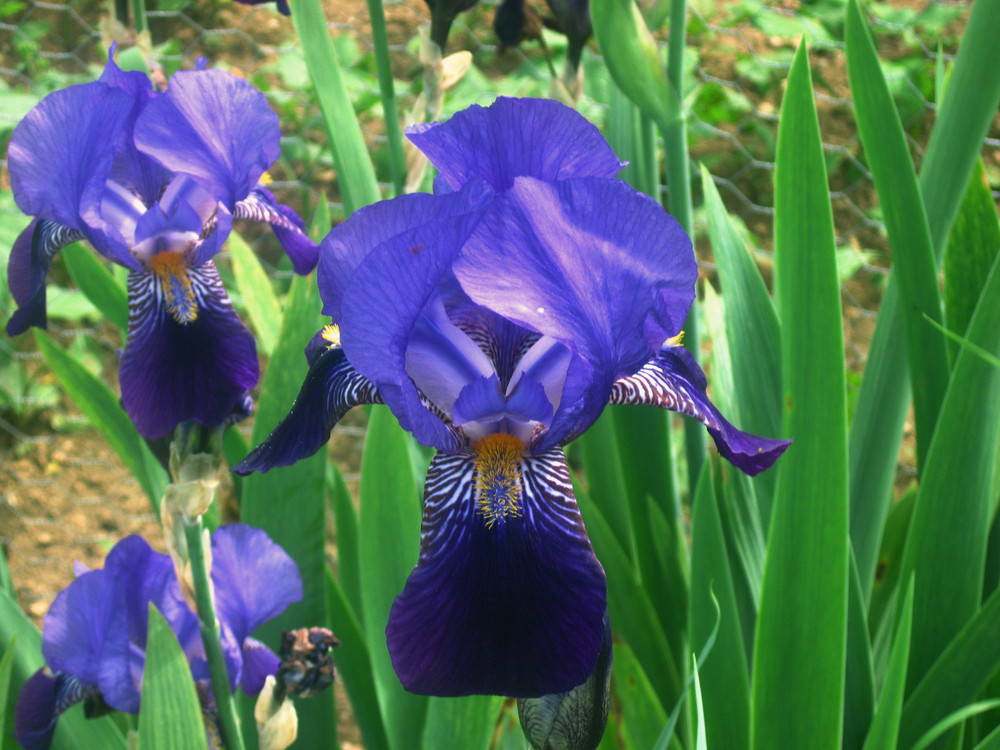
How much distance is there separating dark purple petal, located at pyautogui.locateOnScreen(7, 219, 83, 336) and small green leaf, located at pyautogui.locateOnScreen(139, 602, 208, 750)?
0.27 m

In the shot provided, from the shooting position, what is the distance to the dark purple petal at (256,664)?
0.72 metres

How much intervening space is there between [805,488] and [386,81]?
510 millimetres

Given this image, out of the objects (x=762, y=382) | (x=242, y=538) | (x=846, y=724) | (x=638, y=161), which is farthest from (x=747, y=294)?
(x=242, y=538)

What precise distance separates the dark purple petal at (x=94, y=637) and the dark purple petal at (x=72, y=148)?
0.84 ft

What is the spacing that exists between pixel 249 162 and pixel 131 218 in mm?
121

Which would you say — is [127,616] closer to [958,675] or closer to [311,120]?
[958,675]

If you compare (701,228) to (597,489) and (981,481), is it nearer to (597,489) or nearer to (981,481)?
(597,489)

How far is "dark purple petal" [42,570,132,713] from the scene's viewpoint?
659mm

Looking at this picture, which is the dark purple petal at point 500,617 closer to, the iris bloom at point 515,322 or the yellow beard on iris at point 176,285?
the iris bloom at point 515,322

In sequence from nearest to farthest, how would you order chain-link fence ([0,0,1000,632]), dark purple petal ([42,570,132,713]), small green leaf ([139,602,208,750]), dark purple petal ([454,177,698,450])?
dark purple petal ([454,177,698,450]), small green leaf ([139,602,208,750]), dark purple petal ([42,570,132,713]), chain-link fence ([0,0,1000,632])

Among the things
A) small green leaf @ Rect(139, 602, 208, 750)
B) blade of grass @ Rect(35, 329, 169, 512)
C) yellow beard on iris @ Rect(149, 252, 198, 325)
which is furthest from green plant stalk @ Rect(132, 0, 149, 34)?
small green leaf @ Rect(139, 602, 208, 750)

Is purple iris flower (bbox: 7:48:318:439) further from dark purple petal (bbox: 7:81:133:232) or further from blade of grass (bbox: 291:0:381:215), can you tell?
blade of grass (bbox: 291:0:381:215)

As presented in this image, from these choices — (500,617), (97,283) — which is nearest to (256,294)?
(97,283)

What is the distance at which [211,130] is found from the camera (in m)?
0.61
